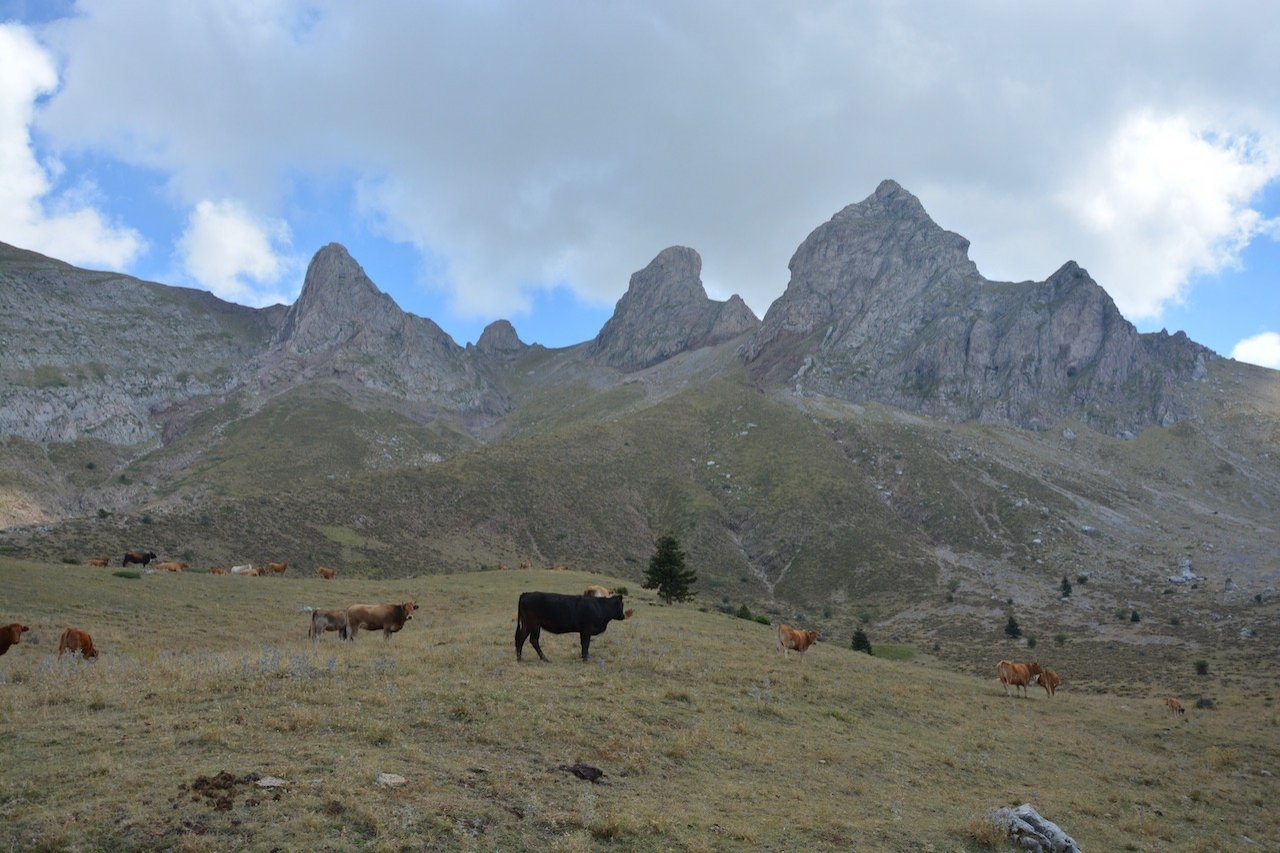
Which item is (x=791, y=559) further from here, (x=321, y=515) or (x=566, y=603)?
(x=566, y=603)

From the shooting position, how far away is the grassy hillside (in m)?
7.44

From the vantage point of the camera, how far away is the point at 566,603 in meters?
17.7

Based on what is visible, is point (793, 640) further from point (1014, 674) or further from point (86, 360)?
point (86, 360)

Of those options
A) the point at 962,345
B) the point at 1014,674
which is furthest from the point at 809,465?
the point at 1014,674

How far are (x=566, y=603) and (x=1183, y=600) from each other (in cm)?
8044

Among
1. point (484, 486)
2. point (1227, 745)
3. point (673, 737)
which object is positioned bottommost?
point (1227, 745)

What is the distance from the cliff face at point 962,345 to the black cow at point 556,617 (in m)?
142

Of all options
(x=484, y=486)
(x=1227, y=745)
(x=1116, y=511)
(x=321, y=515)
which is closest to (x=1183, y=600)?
(x=1116, y=511)

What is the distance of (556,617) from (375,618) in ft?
25.6

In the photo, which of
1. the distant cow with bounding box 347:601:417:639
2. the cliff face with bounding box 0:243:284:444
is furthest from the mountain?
the distant cow with bounding box 347:601:417:639

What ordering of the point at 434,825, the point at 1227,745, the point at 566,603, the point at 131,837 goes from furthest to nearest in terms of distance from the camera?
the point at 1227,745 → the point at 566,603 → the point at 434,825 → the point at 131,837

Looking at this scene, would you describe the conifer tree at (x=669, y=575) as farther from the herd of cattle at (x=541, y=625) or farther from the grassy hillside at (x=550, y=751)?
the grassy hillside at (x=550, y=751)

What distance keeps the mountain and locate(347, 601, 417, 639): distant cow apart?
94.2 ft

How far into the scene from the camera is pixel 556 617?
57.3ft
